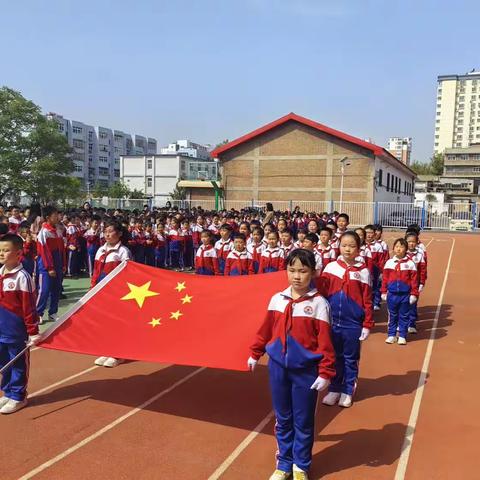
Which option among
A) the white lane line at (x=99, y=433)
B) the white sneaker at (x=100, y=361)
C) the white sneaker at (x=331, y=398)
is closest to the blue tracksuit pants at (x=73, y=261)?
the white sneaker at (x=100, y=361)

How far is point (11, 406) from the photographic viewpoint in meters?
4.30

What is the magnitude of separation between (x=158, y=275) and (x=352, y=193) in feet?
89.9

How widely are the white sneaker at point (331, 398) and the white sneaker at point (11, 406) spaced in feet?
9.49

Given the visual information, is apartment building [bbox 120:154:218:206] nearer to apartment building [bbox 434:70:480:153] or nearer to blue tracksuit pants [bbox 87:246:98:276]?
blue tracksuit pants [bbox 87:246:98:276]

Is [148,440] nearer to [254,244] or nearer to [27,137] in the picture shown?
[254,244]

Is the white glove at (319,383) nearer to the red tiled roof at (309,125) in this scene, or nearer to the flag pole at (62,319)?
the flag pole at (62,319)

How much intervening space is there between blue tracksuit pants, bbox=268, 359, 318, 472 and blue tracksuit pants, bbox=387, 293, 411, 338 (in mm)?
3966

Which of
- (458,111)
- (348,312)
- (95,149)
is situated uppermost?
(458,111)

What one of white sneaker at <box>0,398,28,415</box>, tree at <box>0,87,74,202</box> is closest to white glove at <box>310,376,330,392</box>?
white sneaker at <box>0,398,28,415</box>

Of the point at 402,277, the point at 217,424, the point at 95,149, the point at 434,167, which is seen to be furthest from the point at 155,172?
the point at 217,424

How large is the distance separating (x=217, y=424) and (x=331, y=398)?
122cm

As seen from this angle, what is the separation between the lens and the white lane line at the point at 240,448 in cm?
347

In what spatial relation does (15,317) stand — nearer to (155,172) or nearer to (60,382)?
(60,382)

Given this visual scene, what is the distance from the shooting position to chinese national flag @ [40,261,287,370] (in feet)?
13.3
